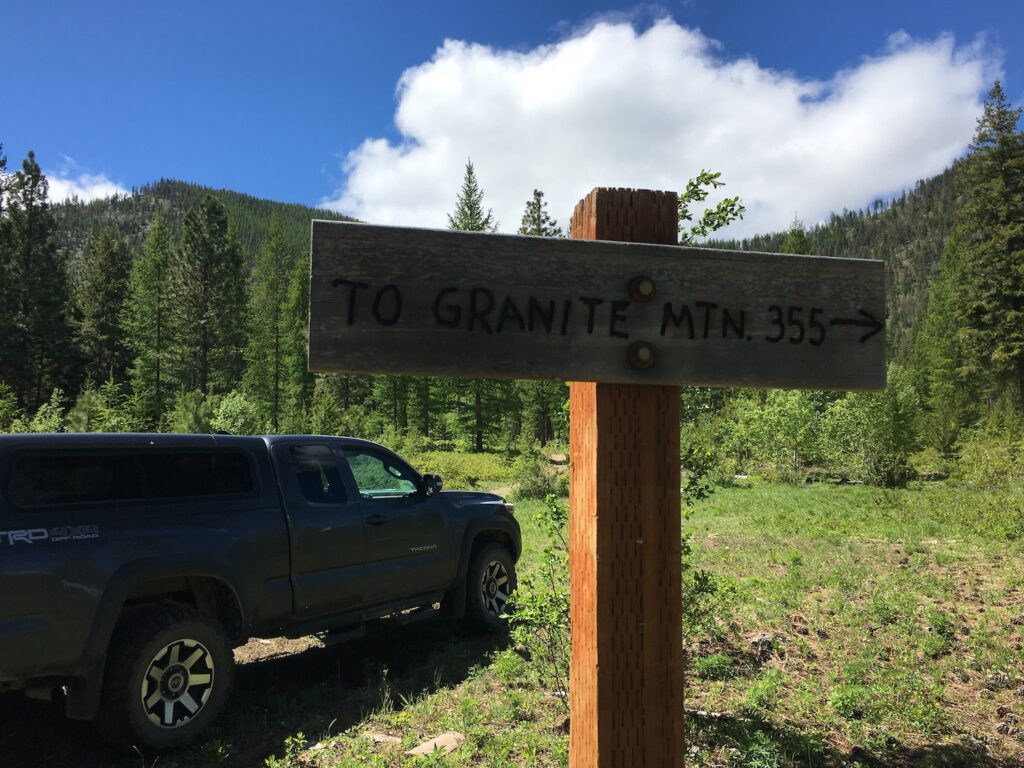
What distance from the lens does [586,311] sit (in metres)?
2.03

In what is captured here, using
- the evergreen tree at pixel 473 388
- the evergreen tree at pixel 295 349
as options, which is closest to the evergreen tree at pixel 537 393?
the evergreen tree at pixel 473 388

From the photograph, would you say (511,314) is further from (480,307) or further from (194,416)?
(194,416)

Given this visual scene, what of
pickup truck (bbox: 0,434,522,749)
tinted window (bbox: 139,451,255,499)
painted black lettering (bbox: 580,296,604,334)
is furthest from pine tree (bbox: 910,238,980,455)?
painted black lettering (bbox: 580,296,604,334)

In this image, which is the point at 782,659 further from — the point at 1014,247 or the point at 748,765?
the point at 1014,247

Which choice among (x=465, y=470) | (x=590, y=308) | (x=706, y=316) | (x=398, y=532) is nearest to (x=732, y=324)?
(x=706, y=316)

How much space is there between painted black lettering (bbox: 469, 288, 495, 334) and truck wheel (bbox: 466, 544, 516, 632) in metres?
4.92

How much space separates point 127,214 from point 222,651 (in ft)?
744

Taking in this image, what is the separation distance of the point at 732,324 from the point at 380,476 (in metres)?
5.15

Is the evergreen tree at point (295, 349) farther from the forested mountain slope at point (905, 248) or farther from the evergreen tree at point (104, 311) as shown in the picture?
the forested mountain slope at point (905, 248)

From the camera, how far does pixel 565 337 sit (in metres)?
2.01

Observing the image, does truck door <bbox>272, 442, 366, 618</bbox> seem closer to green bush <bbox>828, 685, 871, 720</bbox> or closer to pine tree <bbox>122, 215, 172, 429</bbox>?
green bush <bbox>828, 685, 871, 720</bbox>

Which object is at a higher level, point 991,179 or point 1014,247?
point 991,179

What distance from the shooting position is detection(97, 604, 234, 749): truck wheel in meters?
3.98

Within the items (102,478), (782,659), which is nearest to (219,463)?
(102,478)
